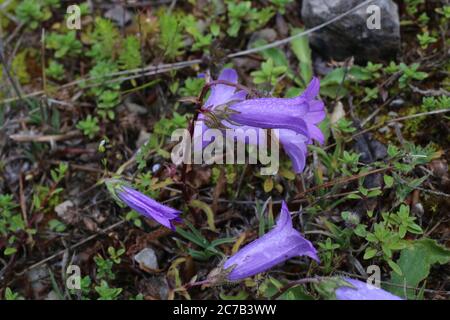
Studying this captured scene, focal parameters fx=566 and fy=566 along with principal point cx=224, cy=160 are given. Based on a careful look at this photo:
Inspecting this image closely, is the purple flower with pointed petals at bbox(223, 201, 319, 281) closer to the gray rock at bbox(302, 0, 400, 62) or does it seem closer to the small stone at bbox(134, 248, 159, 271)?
the small stone at bbox(134, 248, 159, 271)

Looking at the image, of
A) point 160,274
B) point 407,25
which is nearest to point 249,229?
point 160,274

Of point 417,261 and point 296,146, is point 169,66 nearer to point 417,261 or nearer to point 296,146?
point 296,146

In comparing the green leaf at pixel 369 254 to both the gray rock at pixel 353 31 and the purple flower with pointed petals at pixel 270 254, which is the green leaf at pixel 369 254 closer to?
the purple flower with pointed petals at pixel 270 254

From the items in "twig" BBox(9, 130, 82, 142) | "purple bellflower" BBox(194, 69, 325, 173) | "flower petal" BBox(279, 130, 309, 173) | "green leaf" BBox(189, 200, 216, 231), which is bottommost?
"green leaf" BBox(189, 200, 216, 231)

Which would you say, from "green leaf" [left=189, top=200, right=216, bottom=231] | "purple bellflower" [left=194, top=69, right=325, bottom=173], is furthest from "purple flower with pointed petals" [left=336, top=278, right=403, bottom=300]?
"green leaf" [left=189, top=200, right=216, bottom=231]

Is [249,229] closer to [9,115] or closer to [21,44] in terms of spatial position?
[9,115]
